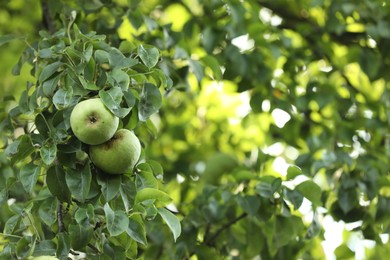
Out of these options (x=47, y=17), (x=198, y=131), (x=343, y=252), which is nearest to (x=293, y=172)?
(x=343, y=252)

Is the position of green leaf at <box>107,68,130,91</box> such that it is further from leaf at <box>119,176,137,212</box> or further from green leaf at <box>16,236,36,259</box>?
green leaf at <box>16,236,36,259</box>

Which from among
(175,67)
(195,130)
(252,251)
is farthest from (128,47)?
(195,130)

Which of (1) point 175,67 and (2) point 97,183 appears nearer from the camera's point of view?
(2) point 97,183

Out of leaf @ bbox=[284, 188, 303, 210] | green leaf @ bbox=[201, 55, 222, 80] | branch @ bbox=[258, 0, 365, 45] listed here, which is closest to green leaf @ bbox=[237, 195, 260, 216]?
leaf @ bbox=[284, 188, 303, 210]

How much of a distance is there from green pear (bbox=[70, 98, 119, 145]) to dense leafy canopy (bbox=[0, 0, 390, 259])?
0.02m

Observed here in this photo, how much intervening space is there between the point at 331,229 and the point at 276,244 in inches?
16.6

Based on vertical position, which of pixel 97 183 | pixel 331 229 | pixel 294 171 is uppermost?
pixel 97 183

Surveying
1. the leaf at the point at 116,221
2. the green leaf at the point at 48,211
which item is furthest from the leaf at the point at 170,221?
the green leaf at the point at 48,211

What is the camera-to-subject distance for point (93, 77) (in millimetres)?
1557

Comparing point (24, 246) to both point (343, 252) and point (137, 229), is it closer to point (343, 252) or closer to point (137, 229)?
point (137, 229)

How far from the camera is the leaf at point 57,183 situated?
154 centimetres

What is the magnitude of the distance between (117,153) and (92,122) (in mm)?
87

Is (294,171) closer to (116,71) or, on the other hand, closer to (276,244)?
(276,244)

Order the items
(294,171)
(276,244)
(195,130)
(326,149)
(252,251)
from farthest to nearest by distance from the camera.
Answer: (195,130) → (326,149) → (252,251) → (276,244) → (294,171)
